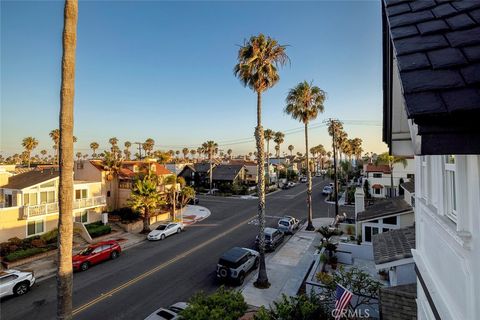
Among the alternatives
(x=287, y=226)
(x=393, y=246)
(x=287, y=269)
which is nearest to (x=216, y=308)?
(x=393, y=246)

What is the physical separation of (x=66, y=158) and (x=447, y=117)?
7.53 m

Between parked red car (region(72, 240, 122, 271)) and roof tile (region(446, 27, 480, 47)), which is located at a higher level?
roof tile (region(446, 27, 480, 47))

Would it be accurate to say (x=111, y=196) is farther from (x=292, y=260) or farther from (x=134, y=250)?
(x=292, y=260)

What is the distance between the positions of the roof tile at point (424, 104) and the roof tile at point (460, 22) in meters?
1.05

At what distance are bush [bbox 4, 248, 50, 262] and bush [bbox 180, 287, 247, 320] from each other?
1754cm

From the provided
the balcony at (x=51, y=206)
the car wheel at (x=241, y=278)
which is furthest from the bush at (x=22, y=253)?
the car wheel at (x=241, y=278)

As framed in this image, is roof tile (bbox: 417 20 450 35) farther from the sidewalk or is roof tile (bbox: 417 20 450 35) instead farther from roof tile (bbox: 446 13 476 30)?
the sidewalk

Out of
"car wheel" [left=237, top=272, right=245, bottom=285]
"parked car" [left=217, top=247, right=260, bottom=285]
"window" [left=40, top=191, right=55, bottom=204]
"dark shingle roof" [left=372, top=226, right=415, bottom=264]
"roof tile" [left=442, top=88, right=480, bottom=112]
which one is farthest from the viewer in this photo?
"window" [left=40, top=191, right=55, bottom=204]

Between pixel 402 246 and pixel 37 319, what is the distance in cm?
1702

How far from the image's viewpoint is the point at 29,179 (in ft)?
85.8

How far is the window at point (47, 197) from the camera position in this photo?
975 inches

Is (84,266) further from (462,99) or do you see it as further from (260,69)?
(462,99)

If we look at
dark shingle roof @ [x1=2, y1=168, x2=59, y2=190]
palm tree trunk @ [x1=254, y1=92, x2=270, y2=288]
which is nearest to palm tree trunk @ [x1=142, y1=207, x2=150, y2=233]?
dark shingle roof @ [x1=2, y1=168, x2=59, y2=190]

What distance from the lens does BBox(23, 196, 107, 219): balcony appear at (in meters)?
22.4
